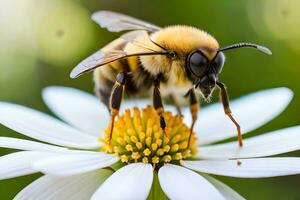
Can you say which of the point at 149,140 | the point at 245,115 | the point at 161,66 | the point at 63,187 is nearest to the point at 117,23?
the point at 161,66

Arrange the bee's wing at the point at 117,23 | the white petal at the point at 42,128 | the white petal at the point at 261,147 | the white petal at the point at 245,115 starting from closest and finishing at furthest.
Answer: the white petal at the point at 261,147 < the white petal at the point at 42,128 < the bee's wing at the point at 117,23 < the white petal at the point at 245,115

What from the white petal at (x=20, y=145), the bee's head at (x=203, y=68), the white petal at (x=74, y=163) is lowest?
the white petal at (x=74, y=163)

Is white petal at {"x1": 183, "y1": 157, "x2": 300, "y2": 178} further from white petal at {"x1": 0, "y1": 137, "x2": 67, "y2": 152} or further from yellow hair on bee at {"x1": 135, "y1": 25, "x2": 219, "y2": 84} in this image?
white petal at {"x1": 0, "y1": 137, "x2": 67, "y2": 152}

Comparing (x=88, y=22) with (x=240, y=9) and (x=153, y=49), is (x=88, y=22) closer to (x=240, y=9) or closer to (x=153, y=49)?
(x=240, y=9)

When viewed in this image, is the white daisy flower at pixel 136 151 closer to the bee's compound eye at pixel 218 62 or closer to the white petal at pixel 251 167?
the white petal at pixel 251 167

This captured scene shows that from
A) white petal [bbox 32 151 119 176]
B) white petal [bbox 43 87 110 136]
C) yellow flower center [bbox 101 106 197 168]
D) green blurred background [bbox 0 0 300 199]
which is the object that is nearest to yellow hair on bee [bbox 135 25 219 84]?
yellow flower center [bbox 101 106 197 168]

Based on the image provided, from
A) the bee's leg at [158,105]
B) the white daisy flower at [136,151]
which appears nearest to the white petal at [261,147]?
the white daisy flower at [136,151]

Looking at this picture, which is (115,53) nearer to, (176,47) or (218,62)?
(176,47)

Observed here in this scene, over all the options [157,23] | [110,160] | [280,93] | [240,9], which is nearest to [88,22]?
[157,23]
